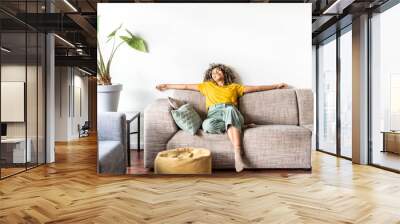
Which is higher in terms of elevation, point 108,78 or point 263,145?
point 108,78

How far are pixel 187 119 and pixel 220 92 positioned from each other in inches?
14.6

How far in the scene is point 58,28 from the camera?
15.6 feet

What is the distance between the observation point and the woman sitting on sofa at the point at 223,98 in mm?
3029

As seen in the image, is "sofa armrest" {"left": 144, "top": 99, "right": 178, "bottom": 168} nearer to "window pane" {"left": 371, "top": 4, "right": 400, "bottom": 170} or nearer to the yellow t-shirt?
the yellow t-shirt

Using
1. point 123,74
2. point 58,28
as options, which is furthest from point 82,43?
point 123,74

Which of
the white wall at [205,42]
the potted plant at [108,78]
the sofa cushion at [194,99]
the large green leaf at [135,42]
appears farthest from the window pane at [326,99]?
the potted plant at [108,78]

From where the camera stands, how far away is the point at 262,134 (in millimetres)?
3008

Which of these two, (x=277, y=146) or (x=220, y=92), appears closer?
(x=277, y=146)

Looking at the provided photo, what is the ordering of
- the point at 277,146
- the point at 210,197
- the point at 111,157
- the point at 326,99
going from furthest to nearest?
the point at 326,99 → the point at 111,157 → the point at 277,146 → the point at 210,197

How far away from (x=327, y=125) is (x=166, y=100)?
1635mm

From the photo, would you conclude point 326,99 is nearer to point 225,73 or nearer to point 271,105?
point 271,105

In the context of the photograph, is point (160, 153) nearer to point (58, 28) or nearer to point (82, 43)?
point (58, 28)

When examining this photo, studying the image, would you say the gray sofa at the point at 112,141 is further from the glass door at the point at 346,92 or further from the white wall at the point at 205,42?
the glass door at the point at 346,92

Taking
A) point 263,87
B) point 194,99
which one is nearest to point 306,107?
point 263,87
